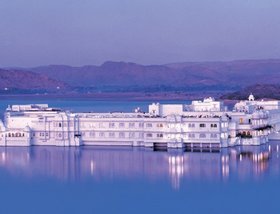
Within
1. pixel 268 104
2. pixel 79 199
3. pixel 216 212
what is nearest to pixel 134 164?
pixel 79 199

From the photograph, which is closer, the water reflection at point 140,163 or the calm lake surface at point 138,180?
the calm lake surface at point 138,180

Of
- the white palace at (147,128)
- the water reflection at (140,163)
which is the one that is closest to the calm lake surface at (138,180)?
the water reflection at (140,163)

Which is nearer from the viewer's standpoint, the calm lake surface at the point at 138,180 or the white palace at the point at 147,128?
the calm lake surface at the point at 138,180

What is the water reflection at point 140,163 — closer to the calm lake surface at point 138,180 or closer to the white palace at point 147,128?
the calm lake surface at point 138,180

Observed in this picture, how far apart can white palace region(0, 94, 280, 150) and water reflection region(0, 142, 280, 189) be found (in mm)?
884

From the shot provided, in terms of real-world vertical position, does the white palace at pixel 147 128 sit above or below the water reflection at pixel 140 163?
above

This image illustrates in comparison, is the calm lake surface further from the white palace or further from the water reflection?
the white palace

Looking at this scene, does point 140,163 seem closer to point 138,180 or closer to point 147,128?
point 138,180

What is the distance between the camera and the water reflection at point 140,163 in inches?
1172

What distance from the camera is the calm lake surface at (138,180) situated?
24562 millimetres

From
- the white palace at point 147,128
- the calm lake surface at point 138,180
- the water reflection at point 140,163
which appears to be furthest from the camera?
the white palace at point 147,128

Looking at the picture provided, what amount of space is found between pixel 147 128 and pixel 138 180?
372 inches

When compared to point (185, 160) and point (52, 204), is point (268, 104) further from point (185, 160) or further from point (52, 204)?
point (52, 204)

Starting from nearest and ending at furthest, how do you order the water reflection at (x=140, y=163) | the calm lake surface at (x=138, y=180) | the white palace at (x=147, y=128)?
1. the calm lake surface at (x=138, y=180)
2. the water reflection at (x=140, y=163)
3. the white palace at (x=147, y=128)
